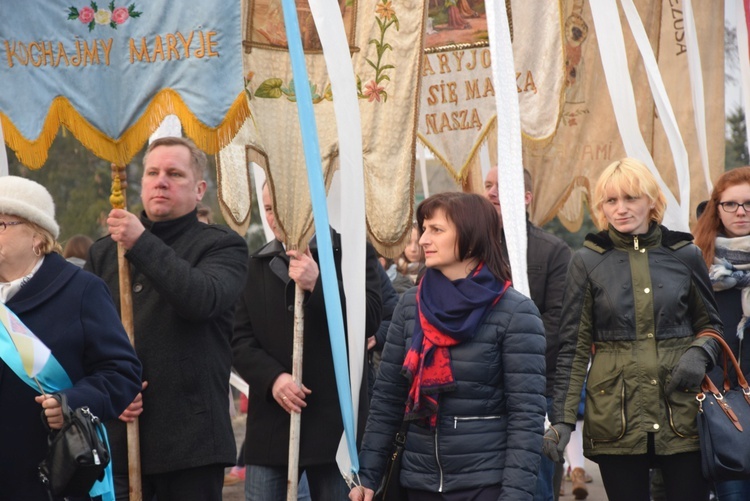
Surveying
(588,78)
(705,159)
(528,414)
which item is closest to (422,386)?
(528,414)

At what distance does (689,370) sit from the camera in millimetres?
4602

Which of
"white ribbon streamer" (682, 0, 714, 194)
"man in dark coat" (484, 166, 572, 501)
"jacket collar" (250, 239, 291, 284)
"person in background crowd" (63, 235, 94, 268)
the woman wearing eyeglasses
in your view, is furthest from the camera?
Result: "person in background crowd" (63, 235, 94, 268)

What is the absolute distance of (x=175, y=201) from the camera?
474 cm

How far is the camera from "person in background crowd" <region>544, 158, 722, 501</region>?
4684 mm

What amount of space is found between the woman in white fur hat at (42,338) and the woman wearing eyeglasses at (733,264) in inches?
115

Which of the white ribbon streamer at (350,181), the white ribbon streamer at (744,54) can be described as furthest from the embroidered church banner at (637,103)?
the white ribbon streamer at (350,181)

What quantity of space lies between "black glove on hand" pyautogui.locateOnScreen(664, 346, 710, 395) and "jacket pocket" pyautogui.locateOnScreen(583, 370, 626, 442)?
19 cm

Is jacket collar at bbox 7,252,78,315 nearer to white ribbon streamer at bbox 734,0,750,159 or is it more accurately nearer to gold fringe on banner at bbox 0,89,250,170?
gold fringe on banner at bbox 0,89,250,170

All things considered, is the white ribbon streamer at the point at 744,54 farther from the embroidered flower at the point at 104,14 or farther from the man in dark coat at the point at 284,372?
the embroidered flower at the point at 104,14

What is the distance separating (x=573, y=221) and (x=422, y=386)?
6.08 metres

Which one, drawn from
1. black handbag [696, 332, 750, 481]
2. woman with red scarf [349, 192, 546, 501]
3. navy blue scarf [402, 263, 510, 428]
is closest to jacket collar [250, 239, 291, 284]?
woman with red scarf [349, 192, 546, 501]

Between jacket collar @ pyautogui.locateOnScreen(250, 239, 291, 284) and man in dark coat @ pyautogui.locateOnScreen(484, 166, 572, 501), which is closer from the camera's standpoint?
jacket collar @ pyautogui.locateOnScreen(250, 239, 291, 284)

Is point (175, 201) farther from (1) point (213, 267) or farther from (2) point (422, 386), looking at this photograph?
(2) point (422, 386)

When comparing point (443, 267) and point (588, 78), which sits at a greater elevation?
point (588, 78)
